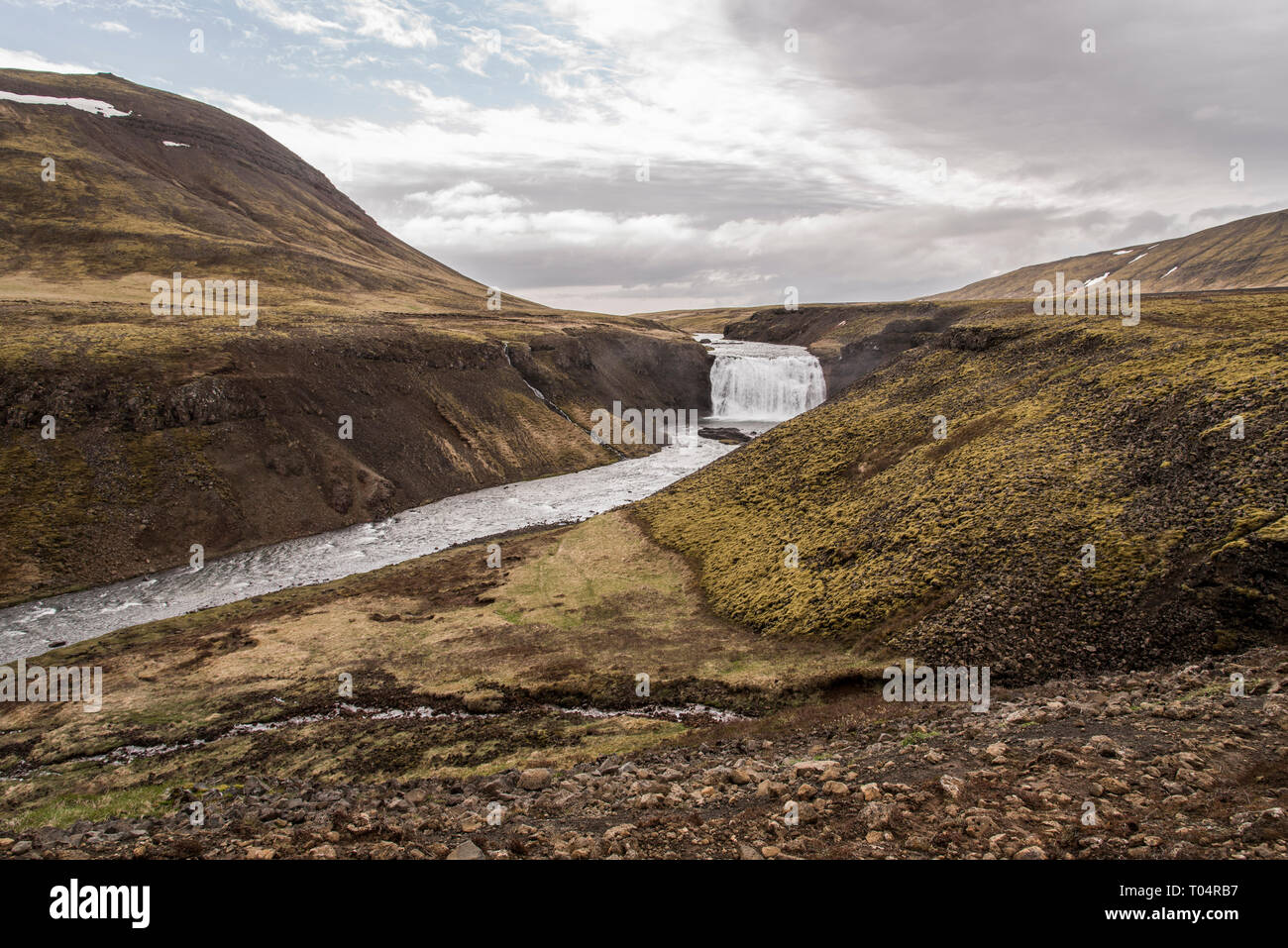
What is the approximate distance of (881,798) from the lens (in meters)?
13.6

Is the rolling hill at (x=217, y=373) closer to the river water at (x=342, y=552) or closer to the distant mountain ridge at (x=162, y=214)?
the distant mountain ridge at (x=162, y=214)

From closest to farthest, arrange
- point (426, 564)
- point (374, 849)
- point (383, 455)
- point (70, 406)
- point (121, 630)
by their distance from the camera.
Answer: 1. point (374, 849)
2. point (121, 630)
3. point (426, 564)
4. point (70, 406)
5. point (383, 455)

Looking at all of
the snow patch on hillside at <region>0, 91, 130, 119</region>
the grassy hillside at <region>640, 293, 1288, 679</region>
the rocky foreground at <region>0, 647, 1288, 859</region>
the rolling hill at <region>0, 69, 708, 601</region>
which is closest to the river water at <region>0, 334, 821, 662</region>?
the rolling hill at <region>0, 69, 708, 601</region>

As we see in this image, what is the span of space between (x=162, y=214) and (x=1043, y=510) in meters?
146

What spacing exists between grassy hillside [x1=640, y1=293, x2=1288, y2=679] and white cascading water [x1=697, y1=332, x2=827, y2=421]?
59.9 m

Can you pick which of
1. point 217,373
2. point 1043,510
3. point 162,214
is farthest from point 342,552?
point 162,214

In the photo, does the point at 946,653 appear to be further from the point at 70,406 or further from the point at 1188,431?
the point at 70,406

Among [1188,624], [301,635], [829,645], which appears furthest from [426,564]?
[1188,624]

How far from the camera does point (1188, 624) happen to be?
21.4 metres

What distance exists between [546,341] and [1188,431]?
83.6 metres

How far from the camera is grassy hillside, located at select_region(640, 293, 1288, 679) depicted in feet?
74.0

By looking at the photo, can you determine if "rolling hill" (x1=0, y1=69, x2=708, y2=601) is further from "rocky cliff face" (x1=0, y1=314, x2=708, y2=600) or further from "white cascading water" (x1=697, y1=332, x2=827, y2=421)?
"white cascading water" (x1=697, y1=332, x2=827, y2=421)

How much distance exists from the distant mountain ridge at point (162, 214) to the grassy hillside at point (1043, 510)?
89791 millimetres

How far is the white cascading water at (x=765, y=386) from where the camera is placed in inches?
4385
